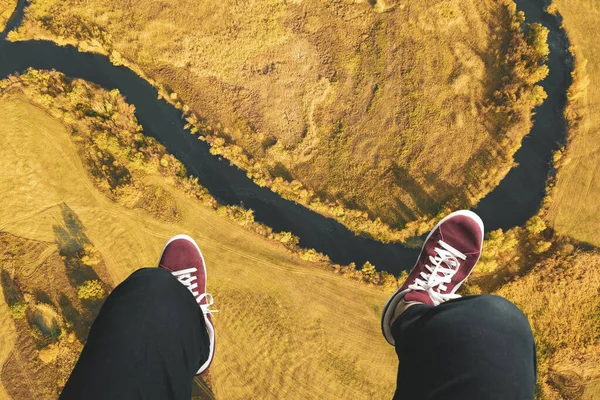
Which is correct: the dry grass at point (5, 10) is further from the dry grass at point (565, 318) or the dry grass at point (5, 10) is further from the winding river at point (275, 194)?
the dry grass at point (565, 318)

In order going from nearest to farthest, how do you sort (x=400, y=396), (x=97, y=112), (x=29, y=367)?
(x=400, y=396) → (x=29, y=367) → (x=97, y=112)

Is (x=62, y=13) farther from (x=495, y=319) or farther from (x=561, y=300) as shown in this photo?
(x=561, y=300)

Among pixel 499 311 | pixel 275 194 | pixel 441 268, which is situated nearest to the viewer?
pixel 499 311

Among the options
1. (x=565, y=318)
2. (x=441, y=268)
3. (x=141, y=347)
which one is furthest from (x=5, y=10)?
(x=565, y=318)

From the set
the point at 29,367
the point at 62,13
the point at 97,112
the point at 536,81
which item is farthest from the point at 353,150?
the point at 29,367

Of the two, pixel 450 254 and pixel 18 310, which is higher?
pixel 450 254

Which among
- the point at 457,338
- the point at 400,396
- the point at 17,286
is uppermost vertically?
the point at 457,338

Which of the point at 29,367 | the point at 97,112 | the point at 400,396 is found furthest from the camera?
the point at 97,112

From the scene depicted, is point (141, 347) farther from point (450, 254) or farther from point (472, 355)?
point (450, 254)

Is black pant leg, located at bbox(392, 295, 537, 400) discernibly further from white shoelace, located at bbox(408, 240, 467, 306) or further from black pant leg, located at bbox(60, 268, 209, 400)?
white shoelace, located at bbox(408, 240, 467, 306)
